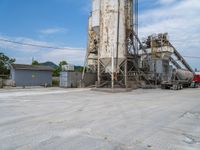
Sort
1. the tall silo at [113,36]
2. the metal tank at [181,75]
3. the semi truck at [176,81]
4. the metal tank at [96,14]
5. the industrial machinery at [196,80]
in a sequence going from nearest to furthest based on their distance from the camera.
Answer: the tall silo at [113,36]
the metal tank at [96,14]
the semi truck at [176,81]
the metal tank at [181,75]
the industrial machinery at [196,80]

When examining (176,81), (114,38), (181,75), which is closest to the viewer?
(114,38)

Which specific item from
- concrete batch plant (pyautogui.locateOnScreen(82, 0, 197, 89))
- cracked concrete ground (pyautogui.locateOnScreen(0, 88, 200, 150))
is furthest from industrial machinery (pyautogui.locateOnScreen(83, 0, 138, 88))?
cracked concrete ground (pyautogui.locateOnScreen(0, 88, 200, 150))

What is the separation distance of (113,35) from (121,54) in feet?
7.51

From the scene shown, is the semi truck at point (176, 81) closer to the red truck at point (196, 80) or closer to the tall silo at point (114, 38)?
the red truck at point (196, 80)

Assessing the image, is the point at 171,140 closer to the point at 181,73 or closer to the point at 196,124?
the point at 196,124

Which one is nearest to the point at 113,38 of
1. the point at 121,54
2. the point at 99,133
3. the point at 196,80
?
the point at 121,54

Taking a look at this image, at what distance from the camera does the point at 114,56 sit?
24.8 meters

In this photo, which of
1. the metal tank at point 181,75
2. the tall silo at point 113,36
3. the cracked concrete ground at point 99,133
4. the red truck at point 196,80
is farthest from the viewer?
the red truck at point 196,80

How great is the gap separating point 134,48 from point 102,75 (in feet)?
18.3

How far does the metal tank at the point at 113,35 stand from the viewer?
2486 centimetres

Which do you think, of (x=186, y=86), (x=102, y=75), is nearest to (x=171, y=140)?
(x=102, y=75)

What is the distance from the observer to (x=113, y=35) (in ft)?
81.8

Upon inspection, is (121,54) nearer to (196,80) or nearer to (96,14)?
(96,14)

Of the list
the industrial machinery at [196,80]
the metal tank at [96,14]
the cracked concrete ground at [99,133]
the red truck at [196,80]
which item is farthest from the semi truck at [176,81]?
the cracked concrete ground at [99,133]
